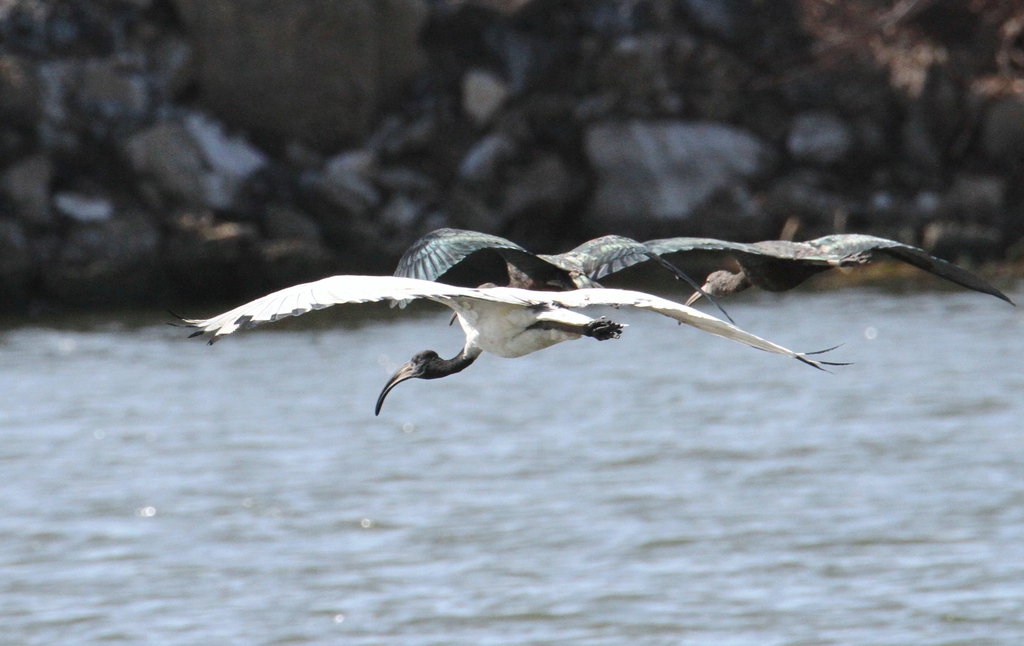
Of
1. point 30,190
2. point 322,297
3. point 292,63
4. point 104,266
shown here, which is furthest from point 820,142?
point 322,297

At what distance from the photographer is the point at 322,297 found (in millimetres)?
5387

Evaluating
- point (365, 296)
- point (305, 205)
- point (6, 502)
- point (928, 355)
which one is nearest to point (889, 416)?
point (928, 355)

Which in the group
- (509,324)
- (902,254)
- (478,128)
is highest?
(478,128)

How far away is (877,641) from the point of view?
9992mm

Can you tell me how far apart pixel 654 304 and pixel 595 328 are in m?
0.36

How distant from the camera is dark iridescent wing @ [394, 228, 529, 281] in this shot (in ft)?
21.0

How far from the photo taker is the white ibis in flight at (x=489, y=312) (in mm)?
5320

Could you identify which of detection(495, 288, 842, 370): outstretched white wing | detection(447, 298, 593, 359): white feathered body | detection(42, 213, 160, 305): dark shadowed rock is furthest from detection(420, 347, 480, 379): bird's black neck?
detection(42, 213, 160, 305): dark shadowed rock

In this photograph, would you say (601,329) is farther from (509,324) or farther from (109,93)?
(109,93)

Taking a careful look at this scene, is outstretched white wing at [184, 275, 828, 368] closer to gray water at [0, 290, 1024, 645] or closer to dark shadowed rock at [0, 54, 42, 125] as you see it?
gray water at [0, 290, 1024, 645]

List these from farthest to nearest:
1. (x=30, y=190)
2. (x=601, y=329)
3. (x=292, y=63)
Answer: (x=292, y=63)
(x=30, y=190)
(x=601, y=329)

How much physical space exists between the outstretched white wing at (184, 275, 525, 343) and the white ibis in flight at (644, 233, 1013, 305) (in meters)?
0.79

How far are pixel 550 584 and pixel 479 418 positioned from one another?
214 inches

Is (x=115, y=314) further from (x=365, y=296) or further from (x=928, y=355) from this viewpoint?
(x=365, y=296)
